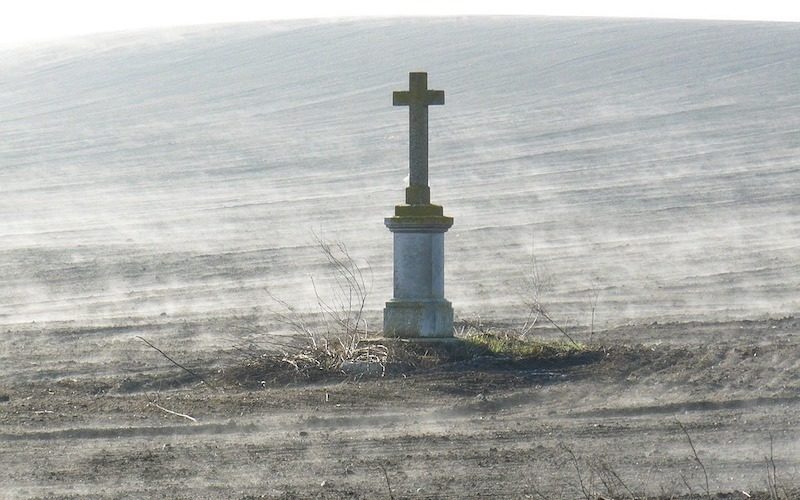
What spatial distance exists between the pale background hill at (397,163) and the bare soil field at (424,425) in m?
3.18

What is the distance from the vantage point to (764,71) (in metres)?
34.2

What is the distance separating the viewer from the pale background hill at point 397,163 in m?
16.1

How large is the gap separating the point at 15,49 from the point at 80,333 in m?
37.6

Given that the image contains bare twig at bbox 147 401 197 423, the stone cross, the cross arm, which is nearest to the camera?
bare twig at bbox 147 401 197 423

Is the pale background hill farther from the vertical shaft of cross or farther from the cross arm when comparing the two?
the cross arm

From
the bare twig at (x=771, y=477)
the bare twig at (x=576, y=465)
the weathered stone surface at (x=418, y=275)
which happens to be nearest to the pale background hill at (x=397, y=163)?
the weathered stone surface at (x=418, y=275)

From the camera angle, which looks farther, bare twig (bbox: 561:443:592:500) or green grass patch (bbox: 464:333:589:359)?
green grass patch (bbox: 464:333:589:359)

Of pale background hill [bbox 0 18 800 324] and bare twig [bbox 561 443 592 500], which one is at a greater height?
pale background hill [bbox 0 18 800 324]

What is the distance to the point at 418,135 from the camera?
1110 cm

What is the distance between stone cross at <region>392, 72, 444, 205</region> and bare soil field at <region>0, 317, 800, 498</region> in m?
1.57

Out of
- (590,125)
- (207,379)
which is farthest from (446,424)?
(590,125)

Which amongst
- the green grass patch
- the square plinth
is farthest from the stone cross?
the green grass patch

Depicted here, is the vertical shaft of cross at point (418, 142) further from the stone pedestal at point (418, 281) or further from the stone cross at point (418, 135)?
the stone pedestal at point (418, 281)

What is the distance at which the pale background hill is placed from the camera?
16.1 meters
